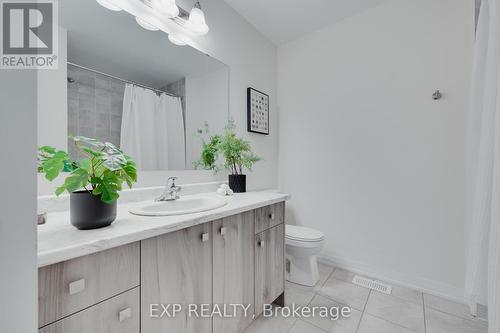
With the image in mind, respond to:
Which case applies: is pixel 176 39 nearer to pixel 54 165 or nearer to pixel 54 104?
pixel 54 104

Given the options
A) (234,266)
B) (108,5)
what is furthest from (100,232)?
(108,5)

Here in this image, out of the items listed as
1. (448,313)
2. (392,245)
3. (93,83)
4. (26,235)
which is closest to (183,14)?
(93,83)

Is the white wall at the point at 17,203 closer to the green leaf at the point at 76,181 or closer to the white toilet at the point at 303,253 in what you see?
the green leaf at the point at 76,181

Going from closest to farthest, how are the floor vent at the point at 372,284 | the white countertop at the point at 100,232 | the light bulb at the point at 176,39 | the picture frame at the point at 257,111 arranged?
the white countertop at the point at 100,232, the light bulb at the point at 176,39, the floor vent at the point at 372,284, the picture frame at the point at 257,111

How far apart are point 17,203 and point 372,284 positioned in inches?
91.5

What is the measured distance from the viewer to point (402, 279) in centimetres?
184

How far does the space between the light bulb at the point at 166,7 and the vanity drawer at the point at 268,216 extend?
1393 mm

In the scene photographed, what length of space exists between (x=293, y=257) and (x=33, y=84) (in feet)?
6.44

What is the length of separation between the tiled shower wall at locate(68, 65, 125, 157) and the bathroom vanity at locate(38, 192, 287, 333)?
1.43 ft

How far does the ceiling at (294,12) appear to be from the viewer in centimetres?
191

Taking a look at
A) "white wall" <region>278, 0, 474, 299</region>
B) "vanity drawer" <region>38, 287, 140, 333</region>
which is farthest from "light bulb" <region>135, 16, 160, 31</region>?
"white wall" <region>278, 0, 474, 299</region>

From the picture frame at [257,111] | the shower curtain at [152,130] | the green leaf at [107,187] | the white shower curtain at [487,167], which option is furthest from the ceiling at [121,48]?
the white shower curtain at [487,167]

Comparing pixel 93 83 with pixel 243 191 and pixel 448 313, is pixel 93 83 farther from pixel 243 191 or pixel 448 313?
pixel 448 313

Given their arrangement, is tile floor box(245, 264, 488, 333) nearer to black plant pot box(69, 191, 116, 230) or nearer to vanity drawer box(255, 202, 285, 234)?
vanity drawer box(255, 202, 285, 234)
